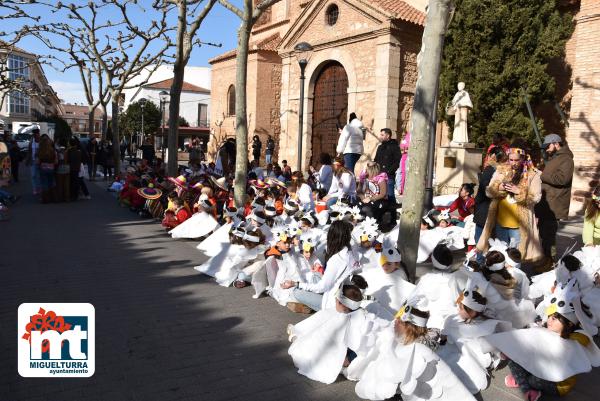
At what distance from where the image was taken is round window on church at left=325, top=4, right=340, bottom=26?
18.9 m

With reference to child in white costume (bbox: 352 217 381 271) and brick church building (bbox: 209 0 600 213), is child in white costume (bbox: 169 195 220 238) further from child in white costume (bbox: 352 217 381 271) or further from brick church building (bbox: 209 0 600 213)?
brick church building (bbox: 209 0 600 213)

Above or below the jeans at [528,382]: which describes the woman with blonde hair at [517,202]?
above

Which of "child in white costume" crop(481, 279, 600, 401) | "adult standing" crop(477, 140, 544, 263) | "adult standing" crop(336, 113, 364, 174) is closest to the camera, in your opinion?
"child in white costume" crop(481, 279, 600, 401)

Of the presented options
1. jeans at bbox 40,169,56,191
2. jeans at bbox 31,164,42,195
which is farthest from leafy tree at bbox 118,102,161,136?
jeans at bbox 40,169,56,191

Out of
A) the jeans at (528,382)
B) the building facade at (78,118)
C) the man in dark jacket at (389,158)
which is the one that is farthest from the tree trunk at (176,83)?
the building facade at (78,118)

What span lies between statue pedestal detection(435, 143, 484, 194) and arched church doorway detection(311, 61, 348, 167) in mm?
6812

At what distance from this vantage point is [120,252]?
7434mm

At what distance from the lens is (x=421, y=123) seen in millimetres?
4922

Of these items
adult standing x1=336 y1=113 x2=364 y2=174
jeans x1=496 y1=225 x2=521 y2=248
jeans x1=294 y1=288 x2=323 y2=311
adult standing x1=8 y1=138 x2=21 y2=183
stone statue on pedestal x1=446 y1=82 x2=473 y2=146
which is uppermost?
stone statue on pedestal x1=446 y1=82 x2=473 y2=146

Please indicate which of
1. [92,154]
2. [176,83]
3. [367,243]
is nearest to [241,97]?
[176,83]

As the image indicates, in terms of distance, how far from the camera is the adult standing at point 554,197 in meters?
6.23

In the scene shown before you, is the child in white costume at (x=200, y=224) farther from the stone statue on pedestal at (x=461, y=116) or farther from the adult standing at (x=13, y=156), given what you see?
the adult standing at (x=13, y=156)

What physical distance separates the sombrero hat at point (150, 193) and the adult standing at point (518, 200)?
697cm

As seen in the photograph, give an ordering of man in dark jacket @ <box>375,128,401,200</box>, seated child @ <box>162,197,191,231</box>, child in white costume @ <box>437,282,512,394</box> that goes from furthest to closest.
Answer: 1. seated child @ <box>162,197,191,231</box>
2. man in dark jacket @ <box>375,128,401,200</box>
3. child in white costume @ <box>437,282,512,394</box>
